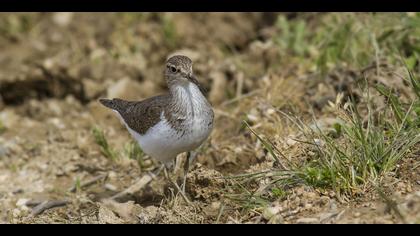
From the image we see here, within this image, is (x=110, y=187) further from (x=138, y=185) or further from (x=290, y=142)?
(x=290, y=142)

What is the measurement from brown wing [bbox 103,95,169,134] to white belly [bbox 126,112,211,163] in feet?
0.39

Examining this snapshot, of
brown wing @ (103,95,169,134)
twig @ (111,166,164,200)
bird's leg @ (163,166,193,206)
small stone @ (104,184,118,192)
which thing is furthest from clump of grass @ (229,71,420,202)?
small stone @ (104,184,118,192)

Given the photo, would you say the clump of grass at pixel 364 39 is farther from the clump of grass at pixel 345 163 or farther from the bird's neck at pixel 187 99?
the bird's neck at pixel 187 99

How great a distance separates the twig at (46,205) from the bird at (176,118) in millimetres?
1007

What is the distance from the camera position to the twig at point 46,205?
6.64 meters

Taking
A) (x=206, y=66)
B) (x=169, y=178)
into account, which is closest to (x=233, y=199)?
(x=169, y=178)

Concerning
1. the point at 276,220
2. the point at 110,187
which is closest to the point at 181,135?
the point at 276,220

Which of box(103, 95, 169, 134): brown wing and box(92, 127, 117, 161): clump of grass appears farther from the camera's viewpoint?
box(92, 127, 117, 161): clump of grass

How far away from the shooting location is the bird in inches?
239

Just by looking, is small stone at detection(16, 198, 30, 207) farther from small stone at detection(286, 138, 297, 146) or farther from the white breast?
small stone at detection(286, 138, 297, 146)

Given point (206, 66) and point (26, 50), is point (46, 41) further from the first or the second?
point (206, 66)

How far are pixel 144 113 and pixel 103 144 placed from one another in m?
1.09

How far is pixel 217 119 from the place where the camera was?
8109mm

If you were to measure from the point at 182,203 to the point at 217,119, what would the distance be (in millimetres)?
2360
